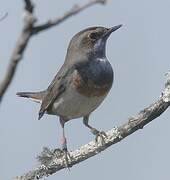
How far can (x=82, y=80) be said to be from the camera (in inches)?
199

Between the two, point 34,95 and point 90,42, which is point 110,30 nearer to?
point 90,42

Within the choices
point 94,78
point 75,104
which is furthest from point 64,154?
point 94,78

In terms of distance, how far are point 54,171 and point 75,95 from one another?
149cm

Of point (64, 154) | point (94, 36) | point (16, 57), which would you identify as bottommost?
point (64, 154)

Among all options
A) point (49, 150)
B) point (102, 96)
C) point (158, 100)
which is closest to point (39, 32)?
point (158, 100)

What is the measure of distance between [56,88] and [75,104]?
0.45 metres

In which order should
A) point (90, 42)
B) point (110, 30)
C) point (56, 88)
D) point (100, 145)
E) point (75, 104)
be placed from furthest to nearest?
point (90, 42)
point (56, 88)
point (110, 30)
point (75, 104)
point (100, 145)

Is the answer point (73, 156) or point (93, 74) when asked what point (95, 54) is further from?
point (73, 156)

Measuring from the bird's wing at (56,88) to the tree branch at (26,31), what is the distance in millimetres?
4350

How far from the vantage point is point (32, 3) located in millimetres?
830

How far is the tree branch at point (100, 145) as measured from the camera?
3.00 meters

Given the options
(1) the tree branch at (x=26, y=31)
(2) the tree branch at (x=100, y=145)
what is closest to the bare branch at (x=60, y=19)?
(1) the tree branch at (x=26, y=31)

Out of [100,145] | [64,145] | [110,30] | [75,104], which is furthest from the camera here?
[110,30]

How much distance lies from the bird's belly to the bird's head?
1.79 ft
